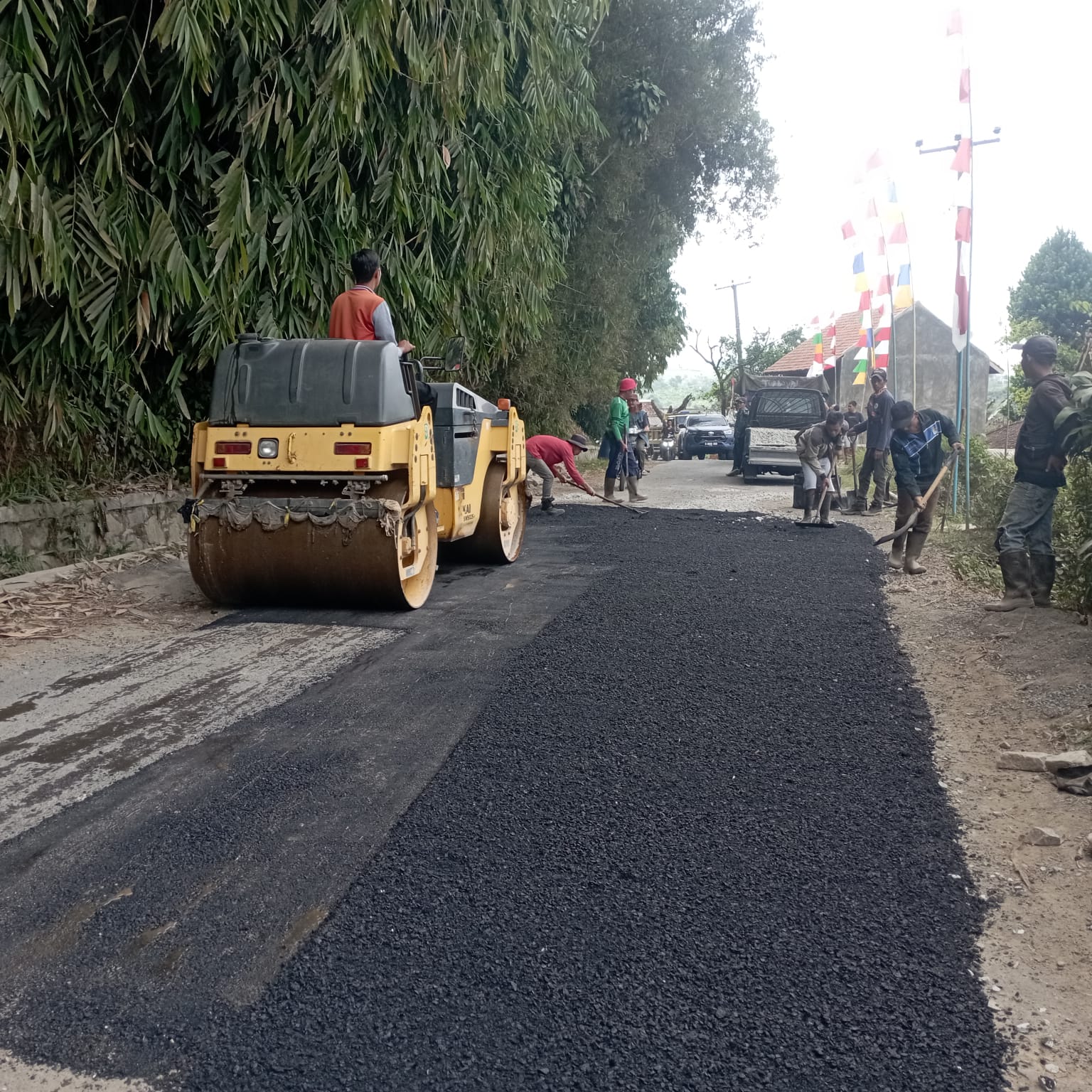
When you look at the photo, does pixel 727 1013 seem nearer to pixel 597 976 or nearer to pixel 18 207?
pixel 597 976

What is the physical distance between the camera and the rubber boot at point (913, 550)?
9305 mm

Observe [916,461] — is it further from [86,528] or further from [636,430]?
[636,430]

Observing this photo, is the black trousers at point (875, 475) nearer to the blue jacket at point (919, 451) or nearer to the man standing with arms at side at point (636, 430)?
the man standing with arms at side at point (636, 430)

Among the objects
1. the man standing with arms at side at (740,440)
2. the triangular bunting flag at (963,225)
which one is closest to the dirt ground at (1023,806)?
the triangular bunting flag at (963,225)

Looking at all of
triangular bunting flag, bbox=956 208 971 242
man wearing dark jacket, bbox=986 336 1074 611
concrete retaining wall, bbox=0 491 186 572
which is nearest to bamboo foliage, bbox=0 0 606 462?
concrete retaining wall, bbox=0 491 186 572

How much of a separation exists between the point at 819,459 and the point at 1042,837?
32.1 ft

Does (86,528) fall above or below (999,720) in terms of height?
above

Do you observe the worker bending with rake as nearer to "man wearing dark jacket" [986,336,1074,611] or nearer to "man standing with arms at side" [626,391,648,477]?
"man standing with arms at side" [626,391,648,477]

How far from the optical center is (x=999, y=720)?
4.94 meters

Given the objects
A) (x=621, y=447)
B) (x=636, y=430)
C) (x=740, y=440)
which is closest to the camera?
(x=621, y=447)

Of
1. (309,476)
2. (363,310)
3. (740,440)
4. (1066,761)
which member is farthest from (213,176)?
(740,440)

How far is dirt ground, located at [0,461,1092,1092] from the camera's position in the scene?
8.43 feet

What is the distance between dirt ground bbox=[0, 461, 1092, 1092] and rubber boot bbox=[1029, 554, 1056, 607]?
0.56ft

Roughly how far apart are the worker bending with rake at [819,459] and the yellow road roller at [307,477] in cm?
725
